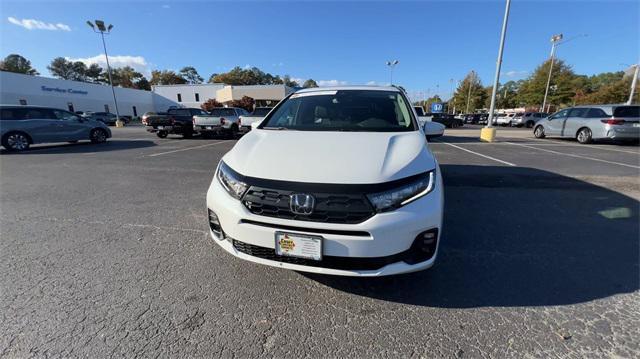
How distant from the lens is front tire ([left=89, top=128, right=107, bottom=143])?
12.0 m

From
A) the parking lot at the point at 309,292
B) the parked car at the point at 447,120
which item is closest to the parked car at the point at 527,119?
the parked car at the point at 447,120

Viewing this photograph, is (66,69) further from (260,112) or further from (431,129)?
(431,129)

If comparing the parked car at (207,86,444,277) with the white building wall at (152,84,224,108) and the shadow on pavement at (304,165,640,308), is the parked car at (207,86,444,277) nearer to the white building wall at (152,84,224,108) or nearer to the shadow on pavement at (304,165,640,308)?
the shadow on pavement at (304,165,640,308)

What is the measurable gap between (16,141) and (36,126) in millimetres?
772

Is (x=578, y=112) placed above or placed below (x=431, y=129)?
above

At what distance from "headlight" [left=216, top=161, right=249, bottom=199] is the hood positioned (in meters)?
0.06

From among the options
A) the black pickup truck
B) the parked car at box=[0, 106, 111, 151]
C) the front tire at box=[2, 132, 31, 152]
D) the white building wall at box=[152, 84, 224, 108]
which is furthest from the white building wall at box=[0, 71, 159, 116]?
the front tire at box=[2, 132, 31, 152]

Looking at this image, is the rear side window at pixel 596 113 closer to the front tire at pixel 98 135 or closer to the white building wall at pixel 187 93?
the front tire at pixel 98 135

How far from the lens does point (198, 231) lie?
3340 mm

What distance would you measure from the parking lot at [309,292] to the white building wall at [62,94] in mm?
46416

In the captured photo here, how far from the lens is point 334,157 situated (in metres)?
2.14

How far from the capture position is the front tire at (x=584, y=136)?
12.2m

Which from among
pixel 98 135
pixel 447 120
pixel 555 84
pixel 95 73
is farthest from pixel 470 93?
pixel 95 73

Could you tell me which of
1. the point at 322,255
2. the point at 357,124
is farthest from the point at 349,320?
the point at 357,124
